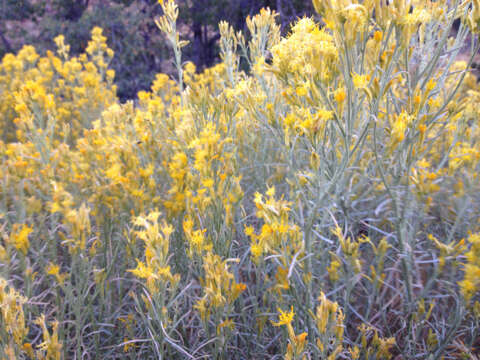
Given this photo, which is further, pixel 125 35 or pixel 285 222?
pixel 125 35

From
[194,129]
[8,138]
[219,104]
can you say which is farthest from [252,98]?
[8,138]

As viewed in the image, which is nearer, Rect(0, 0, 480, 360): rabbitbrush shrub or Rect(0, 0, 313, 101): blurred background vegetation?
Rect(0, 0, 480, 360): rabbitbrush shrub

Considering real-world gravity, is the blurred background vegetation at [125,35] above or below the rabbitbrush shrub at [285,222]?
above

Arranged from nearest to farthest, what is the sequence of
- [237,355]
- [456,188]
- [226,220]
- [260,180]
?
[226,220], [237,355], [456,188], [260,180]

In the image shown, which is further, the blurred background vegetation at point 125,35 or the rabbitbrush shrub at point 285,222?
the blurred background vegetation at point 125,35

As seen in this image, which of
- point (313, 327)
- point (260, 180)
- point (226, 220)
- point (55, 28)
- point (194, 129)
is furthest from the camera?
point (55, 28)

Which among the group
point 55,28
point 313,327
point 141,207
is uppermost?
point 55,28

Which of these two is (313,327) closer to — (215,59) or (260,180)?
(260,180)

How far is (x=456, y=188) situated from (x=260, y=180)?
1102 mm

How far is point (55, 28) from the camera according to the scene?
7512mm

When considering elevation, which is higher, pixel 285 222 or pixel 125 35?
pixel 125 35

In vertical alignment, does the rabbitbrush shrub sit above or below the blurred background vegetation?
below

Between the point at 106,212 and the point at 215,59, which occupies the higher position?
the point at 215,59

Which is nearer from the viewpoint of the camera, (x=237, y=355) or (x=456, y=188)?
(x=237, y=355)
